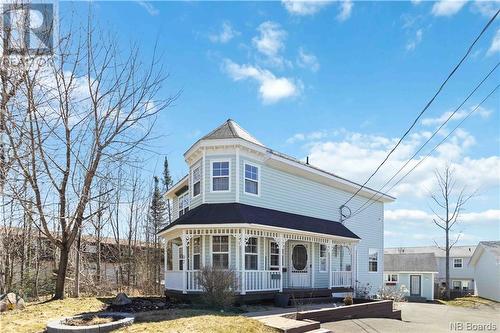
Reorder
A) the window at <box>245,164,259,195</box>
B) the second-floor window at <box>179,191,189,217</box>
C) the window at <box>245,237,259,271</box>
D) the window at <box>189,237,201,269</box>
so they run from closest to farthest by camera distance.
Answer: the window at <box>245,237,259,271</box>, the window at <box>189,237,201,269</box>, the window at <box>245,164,259,195</box>, the second-floor window at <box>179,191,189,217</box>

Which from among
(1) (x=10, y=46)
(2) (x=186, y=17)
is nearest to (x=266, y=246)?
(2) (x=186, y=17)

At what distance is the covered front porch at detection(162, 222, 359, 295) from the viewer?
1525cm

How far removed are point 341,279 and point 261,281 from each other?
6.28 m

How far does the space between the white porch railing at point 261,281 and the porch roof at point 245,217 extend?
6.17ft

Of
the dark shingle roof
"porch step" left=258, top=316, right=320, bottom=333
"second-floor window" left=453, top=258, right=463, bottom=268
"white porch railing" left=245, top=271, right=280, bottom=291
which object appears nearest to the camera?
"porch step" left=258, top=316, right=320, bottom=333

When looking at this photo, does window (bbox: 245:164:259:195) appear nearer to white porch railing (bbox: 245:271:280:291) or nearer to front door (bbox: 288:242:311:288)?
front door (bbox: 288:242:311:288)

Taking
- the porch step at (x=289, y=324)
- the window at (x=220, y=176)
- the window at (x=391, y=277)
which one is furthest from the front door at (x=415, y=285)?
the porch step at (x=289, y=324)

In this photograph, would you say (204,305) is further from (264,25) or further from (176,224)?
(264,25)

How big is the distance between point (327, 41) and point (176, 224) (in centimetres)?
844

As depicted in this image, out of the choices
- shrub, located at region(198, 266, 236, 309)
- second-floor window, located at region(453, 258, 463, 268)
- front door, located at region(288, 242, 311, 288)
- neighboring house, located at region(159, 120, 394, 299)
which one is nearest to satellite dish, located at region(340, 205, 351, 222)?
neighboring house, located at region(159, 120, 394, 299)

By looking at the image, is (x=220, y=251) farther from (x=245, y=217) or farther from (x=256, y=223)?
(x=256, y=223)

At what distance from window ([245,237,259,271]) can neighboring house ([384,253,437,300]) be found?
2826 cm

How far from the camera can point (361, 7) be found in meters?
10.4

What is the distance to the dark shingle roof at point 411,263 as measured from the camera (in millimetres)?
42594
